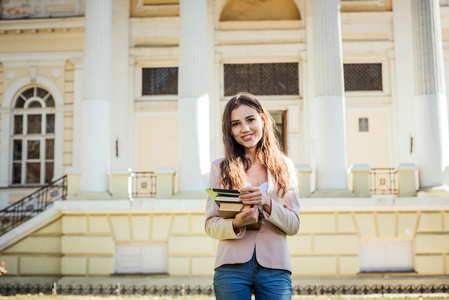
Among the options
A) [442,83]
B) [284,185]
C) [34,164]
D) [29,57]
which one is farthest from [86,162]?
[284,185]

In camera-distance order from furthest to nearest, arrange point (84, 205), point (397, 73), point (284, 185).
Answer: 1. point (397, 73)
2. point (84, 205)
3. point (284, 185)

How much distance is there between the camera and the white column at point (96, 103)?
45.2ft

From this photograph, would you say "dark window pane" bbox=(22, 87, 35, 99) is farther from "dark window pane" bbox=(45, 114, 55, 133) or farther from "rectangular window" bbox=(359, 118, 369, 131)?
→ "rectangular window" bbox=(359, 118, 369, 131)

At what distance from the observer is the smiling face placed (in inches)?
126

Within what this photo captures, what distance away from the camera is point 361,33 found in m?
17.7

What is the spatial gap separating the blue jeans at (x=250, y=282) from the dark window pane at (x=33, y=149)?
16557 mm

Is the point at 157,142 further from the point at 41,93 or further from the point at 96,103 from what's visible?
the point at 41,93

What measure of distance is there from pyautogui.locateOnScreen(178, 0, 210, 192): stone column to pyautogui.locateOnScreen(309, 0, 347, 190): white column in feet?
→ 10.0

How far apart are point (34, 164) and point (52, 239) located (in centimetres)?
494

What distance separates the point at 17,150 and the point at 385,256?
12963mm

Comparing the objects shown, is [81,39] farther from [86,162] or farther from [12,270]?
[12,270]

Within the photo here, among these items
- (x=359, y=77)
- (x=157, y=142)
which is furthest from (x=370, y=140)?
(x=157, y=142)

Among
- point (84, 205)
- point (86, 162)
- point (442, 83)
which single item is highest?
point (442, 83)

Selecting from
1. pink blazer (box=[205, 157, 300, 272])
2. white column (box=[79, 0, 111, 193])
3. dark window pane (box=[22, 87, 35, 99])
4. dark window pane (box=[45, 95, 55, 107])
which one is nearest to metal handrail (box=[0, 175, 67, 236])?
white column (box=[79, 0, 111, 193])
